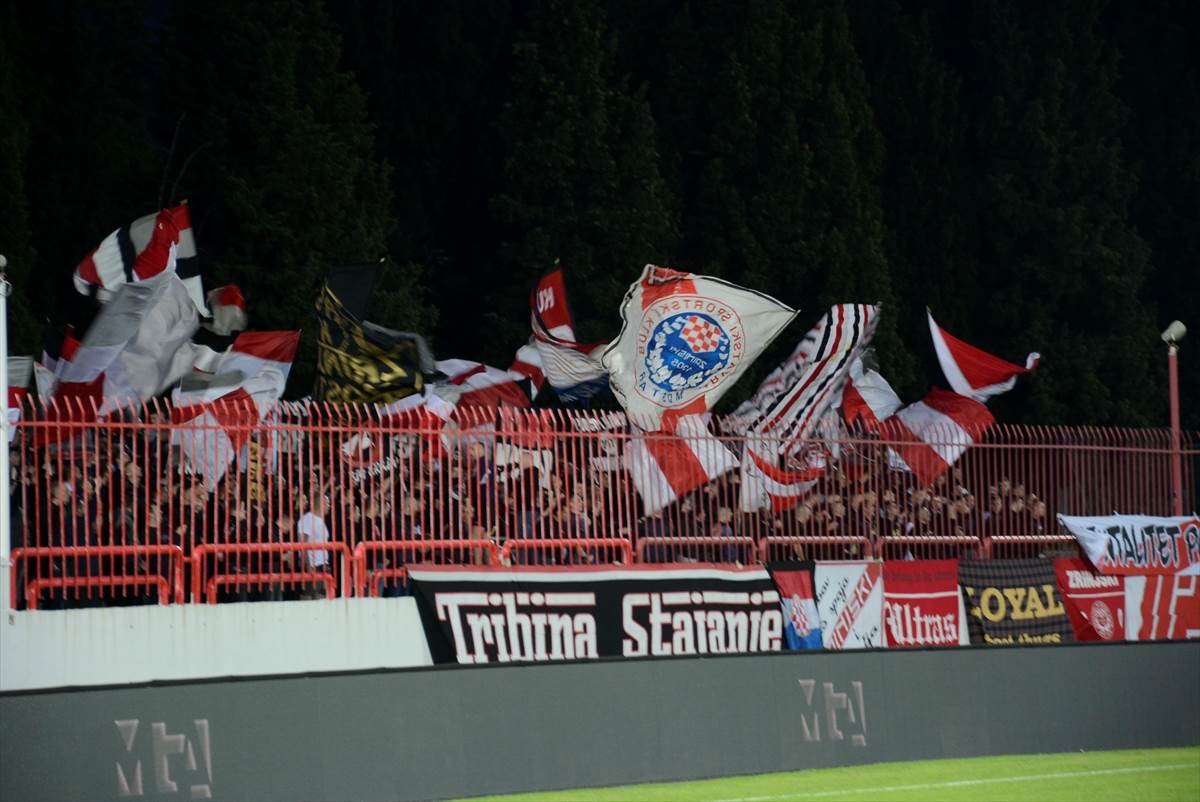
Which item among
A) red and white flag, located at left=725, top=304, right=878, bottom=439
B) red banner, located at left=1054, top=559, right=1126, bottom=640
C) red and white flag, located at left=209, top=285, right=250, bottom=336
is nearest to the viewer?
red and white flag, located at left=725, top=304, right=878, bottom=439

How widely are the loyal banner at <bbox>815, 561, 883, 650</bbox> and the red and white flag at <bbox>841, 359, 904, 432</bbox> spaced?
2173 millimetres

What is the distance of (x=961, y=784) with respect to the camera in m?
13.9

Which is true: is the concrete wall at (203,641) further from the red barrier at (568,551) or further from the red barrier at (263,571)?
the red barrier at (568,551)

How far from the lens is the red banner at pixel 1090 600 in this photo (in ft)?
64.4

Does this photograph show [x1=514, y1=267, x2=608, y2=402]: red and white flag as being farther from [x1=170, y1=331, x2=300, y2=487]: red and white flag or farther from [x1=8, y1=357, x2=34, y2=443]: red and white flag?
[x1=8, y1=357, x2=34, y2=443]: red and white flag

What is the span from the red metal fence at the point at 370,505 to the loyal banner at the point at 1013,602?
1.34 ft

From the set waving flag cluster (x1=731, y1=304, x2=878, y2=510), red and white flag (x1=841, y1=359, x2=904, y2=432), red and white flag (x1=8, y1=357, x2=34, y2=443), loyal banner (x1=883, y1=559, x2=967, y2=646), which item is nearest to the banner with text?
loyal banner (x1=883, y1=559, x2=967, y2=646)

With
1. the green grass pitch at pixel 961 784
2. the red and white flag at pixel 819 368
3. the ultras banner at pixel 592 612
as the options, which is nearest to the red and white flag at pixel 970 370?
the red and white flag at pixel 819 368

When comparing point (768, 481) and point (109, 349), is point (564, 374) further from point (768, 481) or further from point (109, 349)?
point (109, 349)

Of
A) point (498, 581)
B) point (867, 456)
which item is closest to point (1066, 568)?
point (867, 456)

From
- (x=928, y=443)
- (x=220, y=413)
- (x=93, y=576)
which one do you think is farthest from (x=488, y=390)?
Result: (x=93, y=576)

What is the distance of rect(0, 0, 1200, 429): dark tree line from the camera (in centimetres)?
2625

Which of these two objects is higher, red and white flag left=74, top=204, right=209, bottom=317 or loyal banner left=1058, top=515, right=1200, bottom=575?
red and white flag left=74, top=204, right=209, bottom=317

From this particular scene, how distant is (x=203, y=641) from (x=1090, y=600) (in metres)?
10.2
